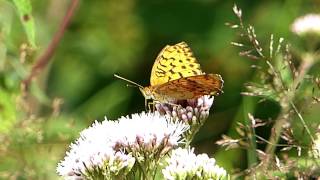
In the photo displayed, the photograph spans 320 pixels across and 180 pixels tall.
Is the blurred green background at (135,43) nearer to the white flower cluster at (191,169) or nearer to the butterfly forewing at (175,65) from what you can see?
the butterfly forewing at (175,65)

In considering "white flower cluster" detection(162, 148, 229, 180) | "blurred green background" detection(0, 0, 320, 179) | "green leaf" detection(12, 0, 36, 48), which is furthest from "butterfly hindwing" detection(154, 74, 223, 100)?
"blurred green background" detection(0, 0, 320, 179)

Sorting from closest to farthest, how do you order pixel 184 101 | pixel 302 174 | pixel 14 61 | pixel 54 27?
pixel 302 174
pixel 184 101
pixel 14 61
pixel 54 27

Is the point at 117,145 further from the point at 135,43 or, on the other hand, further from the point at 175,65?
the point at 135,43

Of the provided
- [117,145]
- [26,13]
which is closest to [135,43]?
[26,13]

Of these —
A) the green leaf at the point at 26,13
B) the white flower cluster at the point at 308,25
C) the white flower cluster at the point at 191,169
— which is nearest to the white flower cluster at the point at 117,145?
the white flower cluster at the point at 191,169

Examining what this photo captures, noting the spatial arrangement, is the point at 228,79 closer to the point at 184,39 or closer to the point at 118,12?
the point at 184,39

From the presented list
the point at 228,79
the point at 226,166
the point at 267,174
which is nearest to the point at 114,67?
the point at 228,79
